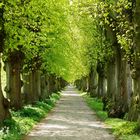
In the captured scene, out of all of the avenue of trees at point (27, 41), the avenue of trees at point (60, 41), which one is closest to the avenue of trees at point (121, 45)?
the avenue of trees at point (60, 41)

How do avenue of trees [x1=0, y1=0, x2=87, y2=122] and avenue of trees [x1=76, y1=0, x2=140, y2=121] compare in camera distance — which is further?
avenue of trees [x1=76, y1=0, x2=140, y2=121]

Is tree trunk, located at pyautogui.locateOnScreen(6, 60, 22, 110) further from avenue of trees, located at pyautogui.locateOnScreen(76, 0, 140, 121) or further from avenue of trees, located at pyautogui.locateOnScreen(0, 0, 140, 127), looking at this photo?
avenue of trees, located at pyautogui.locateOnScreen(76, 0, 140, 121)

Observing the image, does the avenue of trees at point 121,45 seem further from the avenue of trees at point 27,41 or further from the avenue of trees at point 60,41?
the avenue of trees at point 27,41

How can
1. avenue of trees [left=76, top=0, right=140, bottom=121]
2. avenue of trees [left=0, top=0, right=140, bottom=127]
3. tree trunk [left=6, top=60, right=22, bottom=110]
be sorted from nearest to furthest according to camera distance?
avenue of trees [left=0, top=0, right=140, bottom=127] → avenue of trees [left=76, top=0, right=140, bottom=121] → tree trunk [left=6, top=60, right=22, bottom=110]

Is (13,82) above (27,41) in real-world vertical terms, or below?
below

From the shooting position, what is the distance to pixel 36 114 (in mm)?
26375

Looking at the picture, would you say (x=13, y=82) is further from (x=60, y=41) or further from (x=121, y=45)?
(x=60, y=41)

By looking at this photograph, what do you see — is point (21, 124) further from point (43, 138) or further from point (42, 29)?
point (42, 29)

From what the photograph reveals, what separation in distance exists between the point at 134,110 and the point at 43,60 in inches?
632

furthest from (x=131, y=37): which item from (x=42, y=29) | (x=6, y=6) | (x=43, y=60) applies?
(x=43, y=60)

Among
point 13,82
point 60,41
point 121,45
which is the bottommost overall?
point 13,82

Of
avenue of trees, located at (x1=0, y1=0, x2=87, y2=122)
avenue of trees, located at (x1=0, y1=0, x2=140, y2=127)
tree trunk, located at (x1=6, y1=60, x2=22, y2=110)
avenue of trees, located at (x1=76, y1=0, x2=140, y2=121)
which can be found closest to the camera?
avenue of trees, located at (x1=0, y1=0, x2=87, y2=122)

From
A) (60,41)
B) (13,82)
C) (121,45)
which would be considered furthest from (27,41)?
(60,41)

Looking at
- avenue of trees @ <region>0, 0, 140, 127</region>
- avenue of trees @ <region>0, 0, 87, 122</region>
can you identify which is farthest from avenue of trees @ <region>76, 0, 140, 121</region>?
avenue of trees @ <region>0, 0, 87, 122</region>
